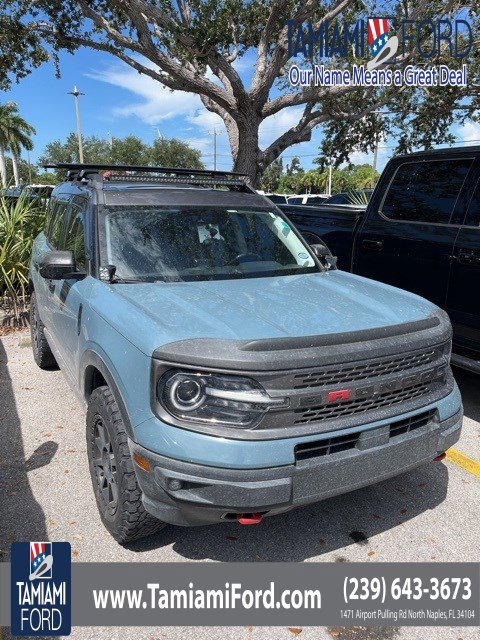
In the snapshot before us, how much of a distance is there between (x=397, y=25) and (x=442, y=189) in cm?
974

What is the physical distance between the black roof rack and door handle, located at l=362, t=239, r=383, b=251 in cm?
145

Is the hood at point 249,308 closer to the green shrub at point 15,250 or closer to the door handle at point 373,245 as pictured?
the door handle at point 373,245

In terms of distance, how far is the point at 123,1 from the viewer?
1055 cm

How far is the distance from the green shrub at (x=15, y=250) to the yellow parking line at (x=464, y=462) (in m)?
5.74

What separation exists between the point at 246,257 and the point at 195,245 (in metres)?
0.37

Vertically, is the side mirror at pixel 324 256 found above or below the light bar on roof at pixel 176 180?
below

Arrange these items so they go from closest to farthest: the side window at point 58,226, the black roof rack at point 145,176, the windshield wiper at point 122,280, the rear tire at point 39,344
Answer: the windshield wiper at point 122,280
the black roof rack at point 145,176
the side window at point 58,226
the rear tire at point 39,344

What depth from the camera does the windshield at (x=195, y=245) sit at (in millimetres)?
3178

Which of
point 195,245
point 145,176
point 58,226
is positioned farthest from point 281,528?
point 58,226

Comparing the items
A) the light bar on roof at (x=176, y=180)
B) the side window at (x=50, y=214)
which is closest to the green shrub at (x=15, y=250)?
the side window at (x=50, y=214)

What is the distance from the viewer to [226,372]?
7.15 ft

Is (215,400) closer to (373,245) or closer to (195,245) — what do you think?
(195,245)

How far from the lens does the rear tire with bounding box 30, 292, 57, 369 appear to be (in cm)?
517

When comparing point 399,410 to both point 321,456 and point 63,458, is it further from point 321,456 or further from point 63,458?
point 63,458
